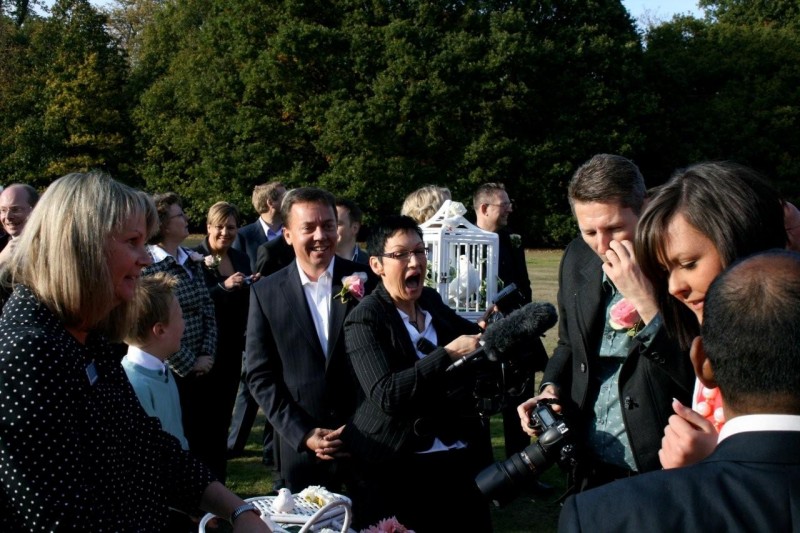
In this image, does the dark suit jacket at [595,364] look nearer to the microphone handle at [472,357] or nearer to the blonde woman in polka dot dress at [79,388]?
the microphone handle at [472,357]

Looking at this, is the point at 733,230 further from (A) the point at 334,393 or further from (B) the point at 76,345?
(A) the point at 334,393

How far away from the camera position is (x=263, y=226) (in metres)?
9.57

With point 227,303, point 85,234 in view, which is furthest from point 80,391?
point 227,303

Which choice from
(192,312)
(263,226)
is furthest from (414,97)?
(192,312)

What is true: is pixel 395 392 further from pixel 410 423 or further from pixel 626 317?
pixel 626 317

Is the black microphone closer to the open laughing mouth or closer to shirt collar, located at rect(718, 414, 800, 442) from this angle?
the open laughing mouth

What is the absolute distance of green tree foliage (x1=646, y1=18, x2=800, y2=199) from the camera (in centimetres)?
3788

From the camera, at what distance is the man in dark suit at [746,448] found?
4.90 ft

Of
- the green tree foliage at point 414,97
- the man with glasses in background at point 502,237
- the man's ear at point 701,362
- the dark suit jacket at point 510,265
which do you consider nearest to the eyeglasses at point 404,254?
the man's ear at point 701,362

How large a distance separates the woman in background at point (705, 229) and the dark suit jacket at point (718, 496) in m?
0.84

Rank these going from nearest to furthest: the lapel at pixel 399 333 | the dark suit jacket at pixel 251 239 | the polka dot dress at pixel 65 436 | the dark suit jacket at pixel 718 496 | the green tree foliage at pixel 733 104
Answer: the dark suit jacket at pixel 718 496
the polka dot dress at pixel 65 436
the lapel at pixel 399 333
the dark suit jacket at pixel 251 239
the green tree foliage at pixel 733 104

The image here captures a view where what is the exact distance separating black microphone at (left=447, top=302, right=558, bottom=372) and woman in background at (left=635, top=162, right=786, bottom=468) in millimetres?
913

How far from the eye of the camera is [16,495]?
207 centimetres

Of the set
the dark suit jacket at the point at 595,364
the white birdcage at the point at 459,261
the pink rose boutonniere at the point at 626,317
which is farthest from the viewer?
the white birdcage at the point at 459,261
